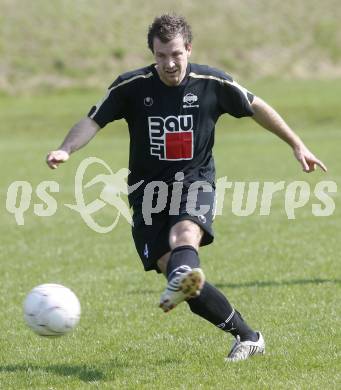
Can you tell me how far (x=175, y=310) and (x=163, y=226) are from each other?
209 centimetres

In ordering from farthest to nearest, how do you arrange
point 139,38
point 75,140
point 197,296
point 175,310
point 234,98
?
1. point 139,38
2. point 175,310
3. point 234,98
4. point 75,140
5. point 197,296

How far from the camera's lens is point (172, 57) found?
5.80 metres

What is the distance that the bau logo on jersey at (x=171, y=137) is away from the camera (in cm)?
605

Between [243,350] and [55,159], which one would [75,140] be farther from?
[243,350]

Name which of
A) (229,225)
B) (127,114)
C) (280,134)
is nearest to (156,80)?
(127,114)

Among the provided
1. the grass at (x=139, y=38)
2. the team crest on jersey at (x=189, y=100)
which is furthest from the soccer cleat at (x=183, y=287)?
the grass at (x=139, y=38)

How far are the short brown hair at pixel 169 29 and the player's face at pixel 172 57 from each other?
0.10ft

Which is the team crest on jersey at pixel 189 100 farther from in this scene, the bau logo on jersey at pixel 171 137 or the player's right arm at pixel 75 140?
the player's right arm at pixel 75 140

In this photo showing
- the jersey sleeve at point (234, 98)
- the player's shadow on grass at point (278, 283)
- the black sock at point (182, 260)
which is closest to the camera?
the black sock at point (182, 260)

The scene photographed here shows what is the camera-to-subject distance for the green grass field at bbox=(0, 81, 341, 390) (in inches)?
226

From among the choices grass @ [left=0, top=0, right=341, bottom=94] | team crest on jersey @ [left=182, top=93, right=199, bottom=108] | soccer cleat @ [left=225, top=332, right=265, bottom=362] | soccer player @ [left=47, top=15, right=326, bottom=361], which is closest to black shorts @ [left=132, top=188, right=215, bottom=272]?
soccer player @ [left=47, top=15, right=326, bottom=361]

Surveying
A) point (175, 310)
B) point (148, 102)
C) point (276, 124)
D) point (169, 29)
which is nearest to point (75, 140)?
point (148, 102)

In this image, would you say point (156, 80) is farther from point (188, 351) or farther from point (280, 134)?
point (188, 351)

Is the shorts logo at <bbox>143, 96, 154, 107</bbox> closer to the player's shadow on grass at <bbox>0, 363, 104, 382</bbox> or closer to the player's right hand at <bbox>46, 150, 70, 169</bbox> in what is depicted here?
the player's right hand at <bbox>46, 150, 70, 169</bbox>
